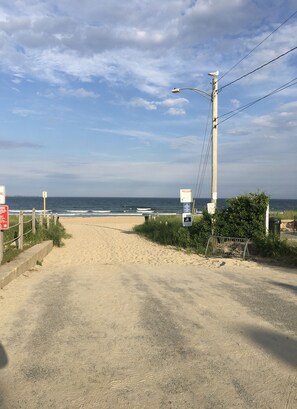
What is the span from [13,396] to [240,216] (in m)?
12.3

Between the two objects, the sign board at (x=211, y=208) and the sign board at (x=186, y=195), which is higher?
the sign board at (x=186, y=195)

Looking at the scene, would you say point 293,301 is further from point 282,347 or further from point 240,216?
point 240,216

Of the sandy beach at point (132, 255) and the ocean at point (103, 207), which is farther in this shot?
the ocean at point (103, 207)

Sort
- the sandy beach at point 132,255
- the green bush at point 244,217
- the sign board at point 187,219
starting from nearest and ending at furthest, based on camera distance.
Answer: the sandy beach at point 132,255
the green bush at point 244,217
the sign board at point 187,219

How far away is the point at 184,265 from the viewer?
12211mm

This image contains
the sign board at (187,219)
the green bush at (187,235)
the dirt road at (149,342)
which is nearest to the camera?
the dirt road at (149,342)

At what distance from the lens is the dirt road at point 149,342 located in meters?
3.71

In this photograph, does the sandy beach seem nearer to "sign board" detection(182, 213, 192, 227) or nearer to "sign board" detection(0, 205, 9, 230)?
"sign board" detection(182, 213, 192, 227)

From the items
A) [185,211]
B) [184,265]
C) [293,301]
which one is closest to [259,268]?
[184,265]

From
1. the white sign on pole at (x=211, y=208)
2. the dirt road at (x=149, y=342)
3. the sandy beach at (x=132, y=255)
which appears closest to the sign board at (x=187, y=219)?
the white sign on pole at (x=211, y=208)

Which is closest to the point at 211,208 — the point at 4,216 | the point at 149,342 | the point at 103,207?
the point at 4,216

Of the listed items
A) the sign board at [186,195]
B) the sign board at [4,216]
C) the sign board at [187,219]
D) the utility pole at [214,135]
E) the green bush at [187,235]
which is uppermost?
the utility pole at [214,135]

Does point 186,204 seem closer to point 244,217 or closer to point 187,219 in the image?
point 187,219

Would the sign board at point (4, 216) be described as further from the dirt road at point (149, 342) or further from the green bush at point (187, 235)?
the green bush at point (187, 235)
